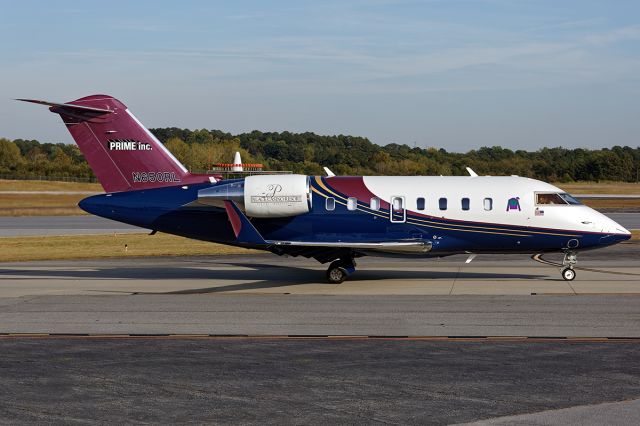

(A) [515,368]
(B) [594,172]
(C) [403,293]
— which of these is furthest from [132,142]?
(B) [594,172]

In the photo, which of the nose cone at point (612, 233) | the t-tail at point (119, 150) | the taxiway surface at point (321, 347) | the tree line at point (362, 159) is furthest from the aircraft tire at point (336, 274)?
the tree line at point (362, 159)

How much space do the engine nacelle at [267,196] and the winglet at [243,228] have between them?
896 mm

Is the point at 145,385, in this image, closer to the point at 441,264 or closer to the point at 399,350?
the point at 399,350

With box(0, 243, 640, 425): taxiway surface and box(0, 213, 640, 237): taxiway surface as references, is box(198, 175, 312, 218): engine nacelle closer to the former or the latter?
box(0, 243, 640, 425): taxiway surface

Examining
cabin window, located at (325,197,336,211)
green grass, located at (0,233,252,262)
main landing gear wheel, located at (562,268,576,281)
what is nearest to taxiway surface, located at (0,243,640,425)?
main landing gear wheel, located at (562,268,576,281)

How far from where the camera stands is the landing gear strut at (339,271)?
90.1 ft

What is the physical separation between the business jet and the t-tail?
0.25 m

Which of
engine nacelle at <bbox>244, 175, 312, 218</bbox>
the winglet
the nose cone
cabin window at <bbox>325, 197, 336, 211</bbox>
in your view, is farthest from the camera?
cabin window at <bbox>325, 197, 336, 211</bbox>

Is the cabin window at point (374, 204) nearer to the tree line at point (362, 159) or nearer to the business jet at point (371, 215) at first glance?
the business jet at point (371, 215)

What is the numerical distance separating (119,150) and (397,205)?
8.95 m

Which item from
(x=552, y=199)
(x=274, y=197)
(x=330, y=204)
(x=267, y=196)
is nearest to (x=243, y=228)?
(x=267, y=196)

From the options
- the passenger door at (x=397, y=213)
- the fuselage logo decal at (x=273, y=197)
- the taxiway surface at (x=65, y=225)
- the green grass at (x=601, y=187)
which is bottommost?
the taxiway surface at (x=65, y=225)

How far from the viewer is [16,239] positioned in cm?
4450

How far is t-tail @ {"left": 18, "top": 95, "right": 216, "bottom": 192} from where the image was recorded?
2827cm
